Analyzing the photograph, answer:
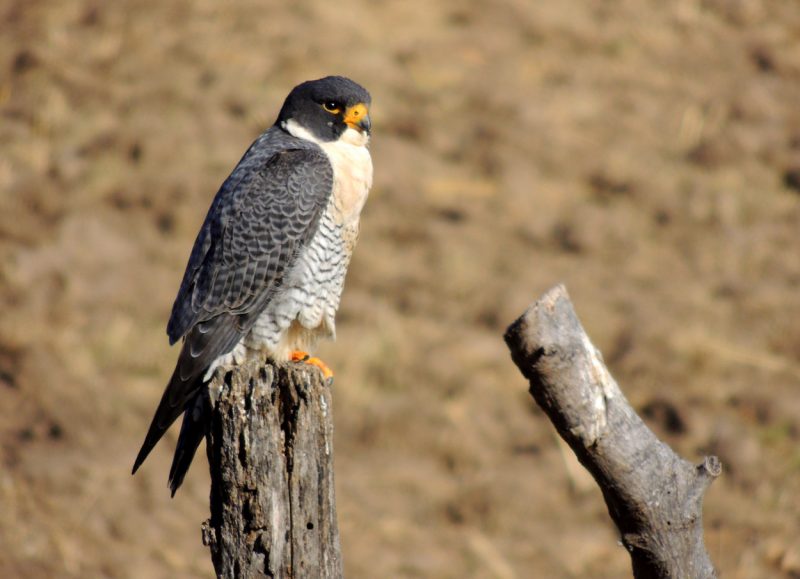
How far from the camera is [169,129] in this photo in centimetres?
Result: 830

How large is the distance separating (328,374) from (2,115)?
5.66m

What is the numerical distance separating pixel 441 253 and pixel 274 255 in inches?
157

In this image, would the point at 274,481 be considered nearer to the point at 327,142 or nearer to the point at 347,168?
the point at 347,168

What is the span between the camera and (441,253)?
7.95 metres

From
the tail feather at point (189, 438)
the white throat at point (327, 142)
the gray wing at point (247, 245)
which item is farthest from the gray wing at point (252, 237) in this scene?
the tail feather at point (189, 438)

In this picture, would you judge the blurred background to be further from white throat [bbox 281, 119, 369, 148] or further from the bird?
white throat [bbox 281, 119, 369, 148]

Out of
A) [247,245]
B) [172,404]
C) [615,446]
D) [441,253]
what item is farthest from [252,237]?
[441,253]

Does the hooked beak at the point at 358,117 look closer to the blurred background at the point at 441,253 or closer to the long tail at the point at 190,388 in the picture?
the long tail at the point at 190,388

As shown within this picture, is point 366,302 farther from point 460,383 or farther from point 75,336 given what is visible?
point 75,336

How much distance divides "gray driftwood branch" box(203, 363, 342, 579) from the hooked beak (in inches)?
60.5

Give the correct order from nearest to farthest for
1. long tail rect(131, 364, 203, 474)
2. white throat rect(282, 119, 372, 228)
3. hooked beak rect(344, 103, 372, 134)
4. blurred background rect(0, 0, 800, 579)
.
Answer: long tail rect(131, 364, 203, 474)
white throat rect(282, 119, 372, 228)
hooked beak rect(344, 103, 372, 134)
blurred background rect(0, 0, 800, 579)

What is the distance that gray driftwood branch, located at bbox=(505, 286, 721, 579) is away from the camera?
294 centimetres

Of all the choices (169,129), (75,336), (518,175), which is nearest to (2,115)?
(169,129)

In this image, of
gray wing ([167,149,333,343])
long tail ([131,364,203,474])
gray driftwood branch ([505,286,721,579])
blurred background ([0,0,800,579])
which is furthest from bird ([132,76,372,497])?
blurred background ([0,0,800,579])
